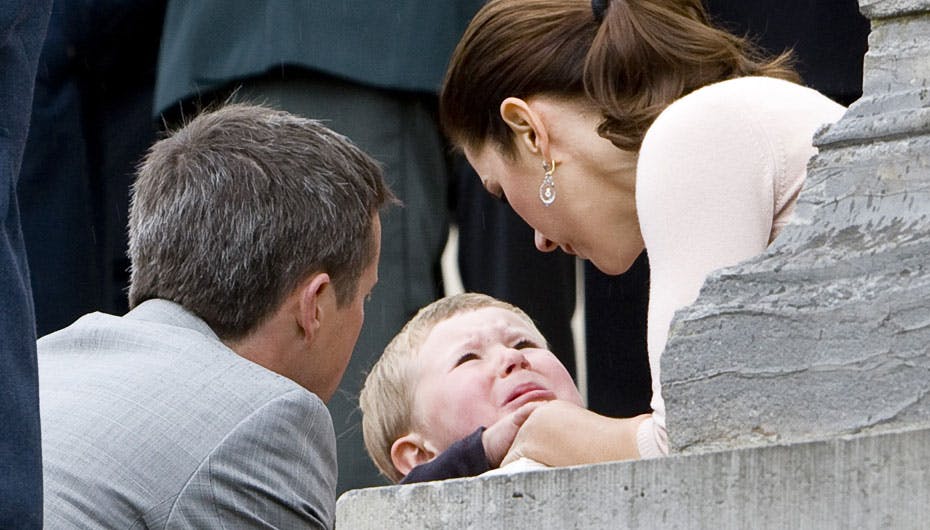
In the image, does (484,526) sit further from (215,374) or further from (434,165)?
(434,165)

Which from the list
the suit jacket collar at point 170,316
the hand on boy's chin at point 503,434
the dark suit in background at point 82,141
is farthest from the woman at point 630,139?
the dark suit in background at point 82,141

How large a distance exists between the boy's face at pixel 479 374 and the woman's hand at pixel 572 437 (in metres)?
0.78

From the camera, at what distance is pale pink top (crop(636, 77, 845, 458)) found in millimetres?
2682

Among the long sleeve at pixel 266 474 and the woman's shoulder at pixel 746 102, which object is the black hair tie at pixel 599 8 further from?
the long sleeve at pixel 266 474

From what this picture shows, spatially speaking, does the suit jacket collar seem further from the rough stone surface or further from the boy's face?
the rough stone surface

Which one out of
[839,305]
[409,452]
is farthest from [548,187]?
[839,305]

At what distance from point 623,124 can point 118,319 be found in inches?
39.1

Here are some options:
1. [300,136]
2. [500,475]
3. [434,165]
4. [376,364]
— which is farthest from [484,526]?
[434,165]

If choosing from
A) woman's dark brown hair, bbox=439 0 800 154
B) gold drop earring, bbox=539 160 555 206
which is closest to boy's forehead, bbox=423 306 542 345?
woman's dark brown hair, bbox=439 0 800 154

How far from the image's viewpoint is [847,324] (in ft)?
7.35

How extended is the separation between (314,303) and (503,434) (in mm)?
539

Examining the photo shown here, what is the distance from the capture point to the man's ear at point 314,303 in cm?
374

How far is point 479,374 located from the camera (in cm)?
407

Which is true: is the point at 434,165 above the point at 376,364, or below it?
above
